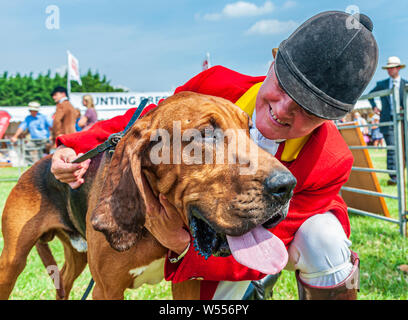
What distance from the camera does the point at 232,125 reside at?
1.93 m

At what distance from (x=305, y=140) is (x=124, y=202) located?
122 cm

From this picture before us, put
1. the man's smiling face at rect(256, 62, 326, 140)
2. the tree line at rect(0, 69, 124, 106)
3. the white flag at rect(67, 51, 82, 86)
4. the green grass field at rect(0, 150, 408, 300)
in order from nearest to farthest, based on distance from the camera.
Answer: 1. the man's smiling face at rect(256, 62, 326, 140)
2. the green grass field at rect(0, 150, 408, 300)
3. the white flag at rect(67, 51, 82, 86)
4. the tree line at rect(0, 69, 124, 106)

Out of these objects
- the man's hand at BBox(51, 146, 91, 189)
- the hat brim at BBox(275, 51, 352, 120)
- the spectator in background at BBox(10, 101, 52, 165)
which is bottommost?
the spectator in background at BBox(10, 101, 52, 165)

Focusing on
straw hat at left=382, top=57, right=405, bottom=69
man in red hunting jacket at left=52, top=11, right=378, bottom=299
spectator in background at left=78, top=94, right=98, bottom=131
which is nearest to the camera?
man in red hunting jacket at left=52, top=11, right=378, bottom=299

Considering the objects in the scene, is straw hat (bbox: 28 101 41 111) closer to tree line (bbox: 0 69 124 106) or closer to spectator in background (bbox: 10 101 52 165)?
spectator in background (bbox: 10 101 52 165)

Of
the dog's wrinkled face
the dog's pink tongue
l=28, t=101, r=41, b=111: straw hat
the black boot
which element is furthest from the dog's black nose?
l=28, t=101, r=41, b=111: straw hat

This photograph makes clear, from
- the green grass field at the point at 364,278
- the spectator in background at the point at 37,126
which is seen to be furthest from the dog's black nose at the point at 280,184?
the spectator in background at the point at 37,126

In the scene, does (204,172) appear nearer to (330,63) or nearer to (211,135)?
(211,135)

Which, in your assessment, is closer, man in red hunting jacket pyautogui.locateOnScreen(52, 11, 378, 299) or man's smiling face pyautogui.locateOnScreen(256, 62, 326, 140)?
man in red hunting jacket pyautogui.locateOnScreen(52, 11, 378, 299)

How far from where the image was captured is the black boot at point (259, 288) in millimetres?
3379

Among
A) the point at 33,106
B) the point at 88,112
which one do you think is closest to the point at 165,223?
the point at 88,112

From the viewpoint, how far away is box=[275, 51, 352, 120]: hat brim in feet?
6.41

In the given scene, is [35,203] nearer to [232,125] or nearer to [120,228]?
[120,228]

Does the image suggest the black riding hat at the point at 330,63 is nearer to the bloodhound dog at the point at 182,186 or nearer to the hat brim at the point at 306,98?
the hat brim at the point at 306,98
